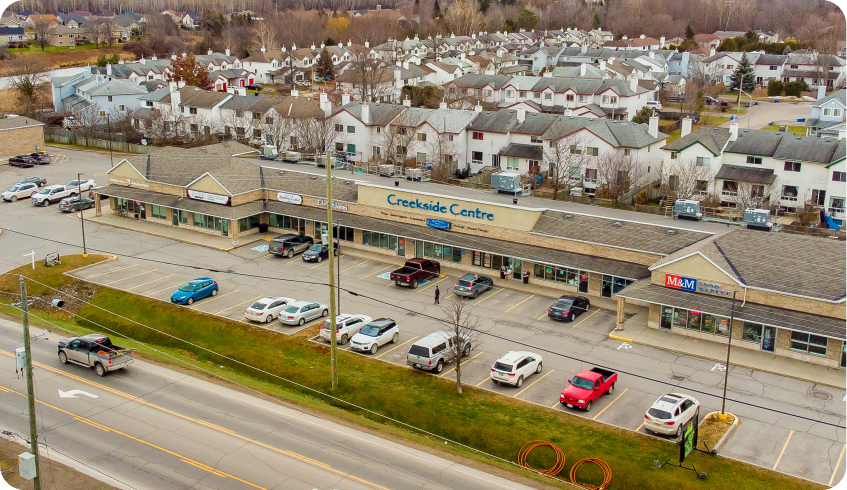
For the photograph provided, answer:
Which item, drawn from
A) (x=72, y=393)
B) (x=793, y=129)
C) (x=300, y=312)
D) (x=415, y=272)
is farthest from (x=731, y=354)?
(x=793, y=129)

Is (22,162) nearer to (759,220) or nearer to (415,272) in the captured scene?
(415,272)

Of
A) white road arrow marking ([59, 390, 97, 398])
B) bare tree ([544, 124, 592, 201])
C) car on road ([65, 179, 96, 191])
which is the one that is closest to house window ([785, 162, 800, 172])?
bare tree ([544, 124, 592, 201])

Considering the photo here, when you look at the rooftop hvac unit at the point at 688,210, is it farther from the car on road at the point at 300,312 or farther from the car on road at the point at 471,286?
the car on road at the point at 300,312

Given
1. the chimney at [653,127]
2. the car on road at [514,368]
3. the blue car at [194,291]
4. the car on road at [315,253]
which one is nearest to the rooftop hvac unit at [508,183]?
the car on road at [315,253]

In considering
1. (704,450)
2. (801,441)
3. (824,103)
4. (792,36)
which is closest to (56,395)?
(704,450)

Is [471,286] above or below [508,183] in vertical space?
below
